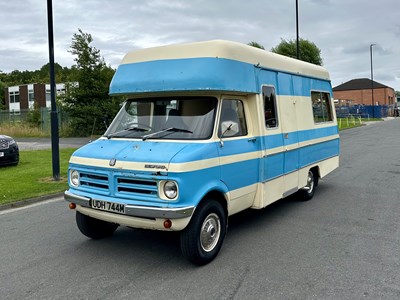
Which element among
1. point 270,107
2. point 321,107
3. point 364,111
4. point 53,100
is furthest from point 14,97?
point 270,107

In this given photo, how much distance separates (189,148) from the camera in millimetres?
4586

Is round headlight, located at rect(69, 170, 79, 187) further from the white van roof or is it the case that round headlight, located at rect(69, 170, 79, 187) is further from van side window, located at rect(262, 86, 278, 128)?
van side window, located at rect(262, 86, 278, 128)

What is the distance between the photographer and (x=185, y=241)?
178 inches

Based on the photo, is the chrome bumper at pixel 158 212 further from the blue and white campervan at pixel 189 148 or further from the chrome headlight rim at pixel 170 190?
the chrome headlight rim at pixel 170 190

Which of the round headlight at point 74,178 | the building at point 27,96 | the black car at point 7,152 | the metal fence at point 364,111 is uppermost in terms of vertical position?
the building at point 27,96

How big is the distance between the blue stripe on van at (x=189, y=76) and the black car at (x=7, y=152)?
812 centimetres

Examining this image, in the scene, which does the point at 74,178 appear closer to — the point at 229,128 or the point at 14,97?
the point at 229,128

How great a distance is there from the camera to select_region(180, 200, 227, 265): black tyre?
452 cm

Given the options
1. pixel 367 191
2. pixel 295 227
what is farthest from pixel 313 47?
pixel 295 227

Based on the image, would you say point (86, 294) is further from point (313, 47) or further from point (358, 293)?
point (313, 47)

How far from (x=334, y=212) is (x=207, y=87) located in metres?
→ 3.74

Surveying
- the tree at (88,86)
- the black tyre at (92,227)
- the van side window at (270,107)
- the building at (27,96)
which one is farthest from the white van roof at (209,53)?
the building at (27,96)

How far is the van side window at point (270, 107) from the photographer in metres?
6.07

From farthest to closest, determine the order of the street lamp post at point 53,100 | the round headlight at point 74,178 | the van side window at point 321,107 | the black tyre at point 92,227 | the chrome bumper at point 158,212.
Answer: the street lamp post at point 53,100 < the van side window at point 321,107 < the black tyre at point 92,227 < the round headlight at point 74,178 < the chrome bumper at point 158,212
